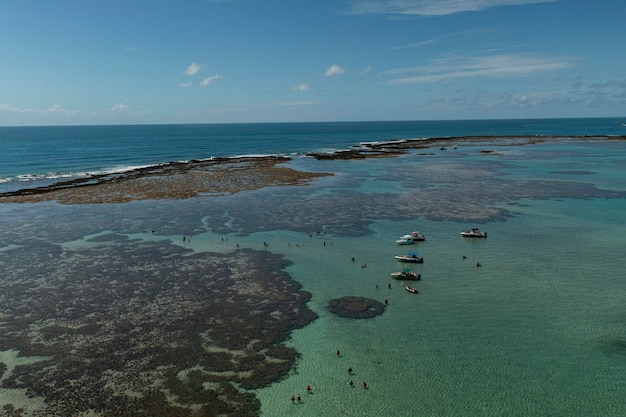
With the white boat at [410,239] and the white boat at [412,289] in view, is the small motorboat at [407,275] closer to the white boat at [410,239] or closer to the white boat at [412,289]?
the white boat at [412,289]

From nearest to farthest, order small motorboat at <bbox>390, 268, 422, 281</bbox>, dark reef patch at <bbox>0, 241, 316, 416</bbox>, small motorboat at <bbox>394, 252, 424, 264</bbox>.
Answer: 1. dark reef patch at <bbox>0, 241, 316, 416</bbox>
2. small motorboat at <bbox>390, 268, 422, 281</bbox>
3. small motorboat at <bbox>394, 252, 424, 264</bbox>

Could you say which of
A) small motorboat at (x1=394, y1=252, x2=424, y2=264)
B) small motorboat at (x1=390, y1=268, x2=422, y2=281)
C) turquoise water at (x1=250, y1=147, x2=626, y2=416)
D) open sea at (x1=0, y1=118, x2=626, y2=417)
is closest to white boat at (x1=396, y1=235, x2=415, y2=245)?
open sea at (x1=0, y1=118, x2=626, y2=417)

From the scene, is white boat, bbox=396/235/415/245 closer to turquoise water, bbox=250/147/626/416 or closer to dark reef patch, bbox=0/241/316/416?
turquoise water, bbox=250/147/626/416

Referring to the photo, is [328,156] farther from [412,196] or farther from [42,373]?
[42,373]

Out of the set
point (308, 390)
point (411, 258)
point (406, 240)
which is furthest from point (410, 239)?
point (308, 390)

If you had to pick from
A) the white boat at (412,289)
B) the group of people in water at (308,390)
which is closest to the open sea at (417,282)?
the group of people in water at (308,390)

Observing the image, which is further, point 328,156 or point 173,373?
point 328,156

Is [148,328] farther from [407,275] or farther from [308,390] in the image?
[407,275]


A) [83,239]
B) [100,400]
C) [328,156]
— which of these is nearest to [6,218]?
[83,239]
